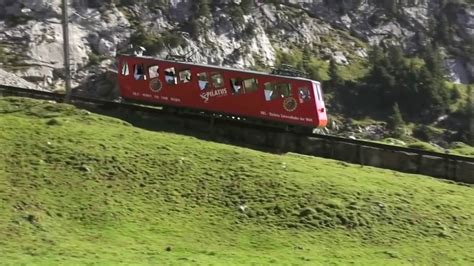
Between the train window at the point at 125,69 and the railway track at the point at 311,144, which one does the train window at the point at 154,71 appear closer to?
the train window at the point at 125,69

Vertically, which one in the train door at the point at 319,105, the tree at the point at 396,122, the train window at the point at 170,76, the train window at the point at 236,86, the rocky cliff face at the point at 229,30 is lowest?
the tree at the point at 396,122

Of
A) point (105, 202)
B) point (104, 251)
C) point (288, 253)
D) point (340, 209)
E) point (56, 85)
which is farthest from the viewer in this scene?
point (56, 85)

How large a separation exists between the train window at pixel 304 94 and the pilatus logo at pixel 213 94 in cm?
421

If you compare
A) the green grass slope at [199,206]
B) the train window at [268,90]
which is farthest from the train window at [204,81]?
the green grass slope at [199,206]

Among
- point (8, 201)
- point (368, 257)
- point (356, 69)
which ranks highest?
point (356, 69)

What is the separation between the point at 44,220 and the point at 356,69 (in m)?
105

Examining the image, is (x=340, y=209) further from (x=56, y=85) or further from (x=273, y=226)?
(x=56, y=85)

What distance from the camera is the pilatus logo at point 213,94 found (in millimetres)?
34438

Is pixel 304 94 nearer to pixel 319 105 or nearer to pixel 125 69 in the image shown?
pixel 319 105

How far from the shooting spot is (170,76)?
35625 mm

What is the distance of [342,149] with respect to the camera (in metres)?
33.1

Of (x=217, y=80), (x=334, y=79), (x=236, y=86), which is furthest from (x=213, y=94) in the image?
(x=334, y=79)

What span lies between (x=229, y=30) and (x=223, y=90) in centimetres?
7703

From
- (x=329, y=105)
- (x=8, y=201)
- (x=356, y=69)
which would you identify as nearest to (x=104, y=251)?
(x=8, y=201)
